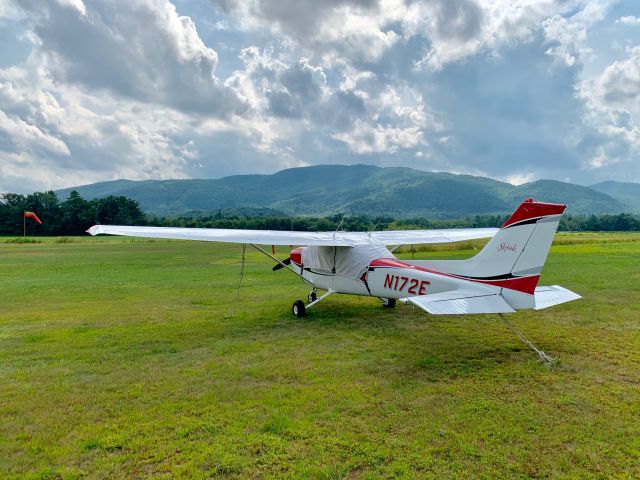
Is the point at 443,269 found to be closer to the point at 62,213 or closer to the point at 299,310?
the point at 299,310

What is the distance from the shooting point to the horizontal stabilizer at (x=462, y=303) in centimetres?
573

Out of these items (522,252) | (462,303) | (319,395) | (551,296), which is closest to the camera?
(319,395)

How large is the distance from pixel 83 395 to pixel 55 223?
7894 cm

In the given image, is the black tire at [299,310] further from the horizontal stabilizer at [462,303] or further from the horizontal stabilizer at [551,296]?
the horizontal stabilizer at [551,296]

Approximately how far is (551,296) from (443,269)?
5.96 ft

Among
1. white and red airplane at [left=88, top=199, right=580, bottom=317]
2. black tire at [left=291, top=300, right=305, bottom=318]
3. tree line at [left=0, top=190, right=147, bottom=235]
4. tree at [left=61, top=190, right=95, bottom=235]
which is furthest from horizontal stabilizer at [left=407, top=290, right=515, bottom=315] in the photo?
tree at [left=61, top=190, right=95, bottom=235]

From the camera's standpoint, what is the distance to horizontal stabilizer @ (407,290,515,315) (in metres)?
5.73

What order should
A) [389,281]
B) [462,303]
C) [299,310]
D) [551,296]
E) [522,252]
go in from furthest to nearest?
[299,310] → [389,281] → [551,296] → [522,252] → [462,303]

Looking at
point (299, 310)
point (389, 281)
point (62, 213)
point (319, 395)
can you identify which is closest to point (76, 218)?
point (62, 213)

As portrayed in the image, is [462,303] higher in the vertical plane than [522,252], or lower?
lower

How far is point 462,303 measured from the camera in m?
6.08

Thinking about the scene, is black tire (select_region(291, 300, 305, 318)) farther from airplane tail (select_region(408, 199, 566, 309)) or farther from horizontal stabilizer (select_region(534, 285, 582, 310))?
horizontal stabilizer (select_region(534, 285, 582, 310))

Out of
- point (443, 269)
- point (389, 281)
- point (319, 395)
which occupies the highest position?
point (443, 269)

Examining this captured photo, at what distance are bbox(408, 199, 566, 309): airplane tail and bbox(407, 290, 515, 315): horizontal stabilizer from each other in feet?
0.93
